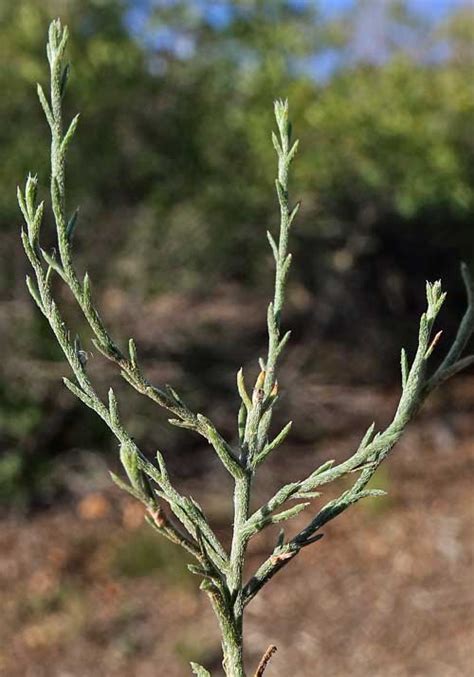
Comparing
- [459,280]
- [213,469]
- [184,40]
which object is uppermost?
[184,40]

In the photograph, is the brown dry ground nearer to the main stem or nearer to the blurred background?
the blurred background

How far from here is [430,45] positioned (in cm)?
1145

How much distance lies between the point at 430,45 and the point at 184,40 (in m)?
5.08

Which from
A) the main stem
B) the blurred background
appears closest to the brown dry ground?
the blurred background

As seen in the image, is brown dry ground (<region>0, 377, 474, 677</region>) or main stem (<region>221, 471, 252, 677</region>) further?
brown dry ground (<region>0, 377, 474, 677</region>)

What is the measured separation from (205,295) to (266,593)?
356cm

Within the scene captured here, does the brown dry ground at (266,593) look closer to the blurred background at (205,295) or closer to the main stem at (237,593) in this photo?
the blurred background at (205,295)

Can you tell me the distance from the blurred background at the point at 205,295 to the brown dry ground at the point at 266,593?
0.02 m

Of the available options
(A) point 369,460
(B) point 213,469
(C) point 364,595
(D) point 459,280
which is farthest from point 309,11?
(A) point 369,460

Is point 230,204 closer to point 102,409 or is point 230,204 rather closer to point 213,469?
point 213,469

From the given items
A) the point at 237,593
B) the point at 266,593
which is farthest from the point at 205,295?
the point at 237,593

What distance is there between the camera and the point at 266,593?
602 centimetres

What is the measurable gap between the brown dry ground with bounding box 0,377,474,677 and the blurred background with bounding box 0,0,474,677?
0.02 metres

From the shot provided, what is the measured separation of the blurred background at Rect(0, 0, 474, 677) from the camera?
5.60 meters
